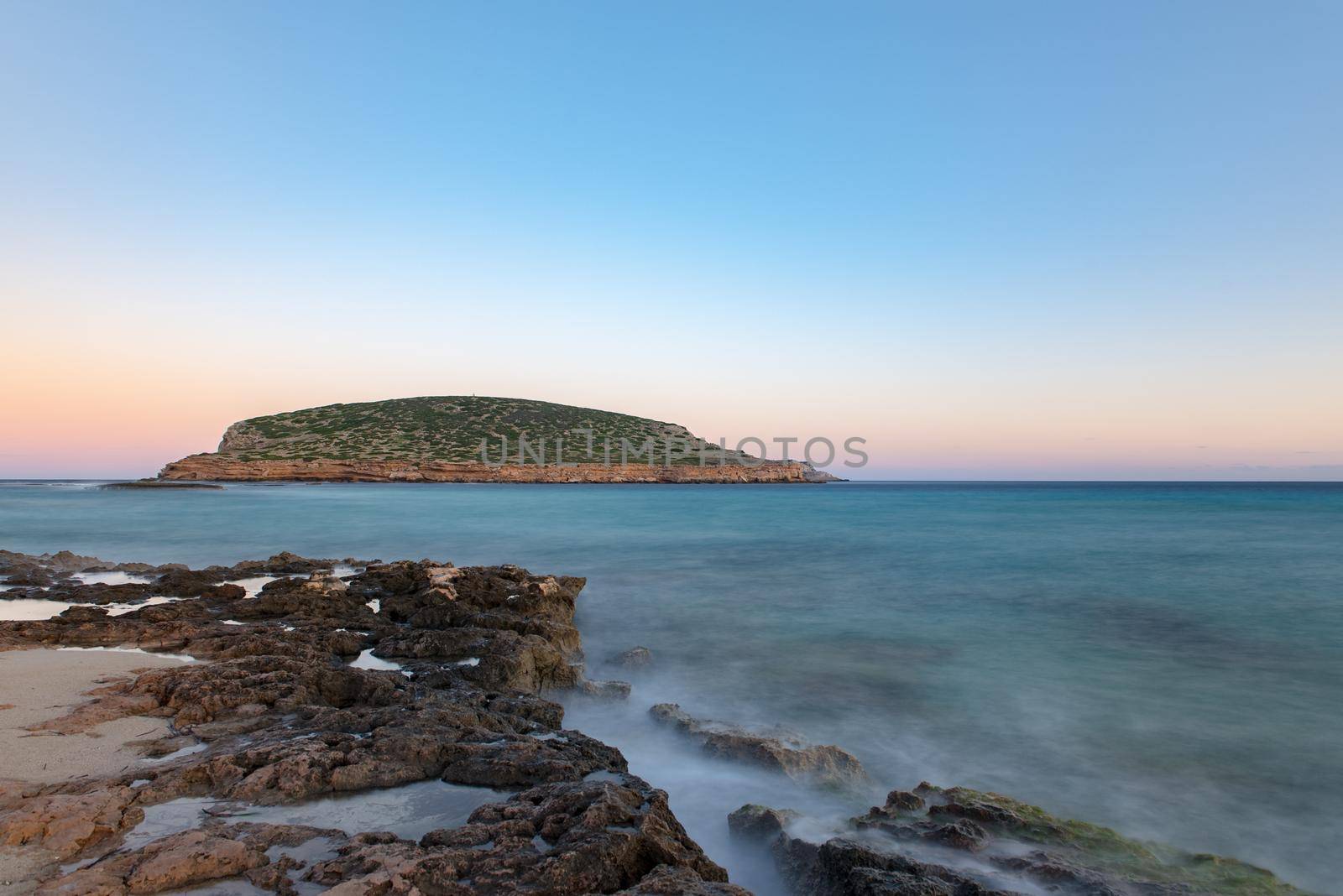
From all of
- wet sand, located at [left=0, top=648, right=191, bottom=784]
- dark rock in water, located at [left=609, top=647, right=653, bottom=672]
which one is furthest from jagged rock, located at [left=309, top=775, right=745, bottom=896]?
dark rock in water, located at [left=609, top=647, right=653, bottom=672]

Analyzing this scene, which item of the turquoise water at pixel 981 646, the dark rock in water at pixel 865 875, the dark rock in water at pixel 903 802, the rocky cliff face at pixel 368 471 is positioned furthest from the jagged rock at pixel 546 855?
the rocky cliff face at pixel 368 471

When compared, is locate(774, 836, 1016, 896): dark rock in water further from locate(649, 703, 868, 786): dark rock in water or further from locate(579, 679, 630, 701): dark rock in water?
locate(579, 679, 630, 701): dark rock in water

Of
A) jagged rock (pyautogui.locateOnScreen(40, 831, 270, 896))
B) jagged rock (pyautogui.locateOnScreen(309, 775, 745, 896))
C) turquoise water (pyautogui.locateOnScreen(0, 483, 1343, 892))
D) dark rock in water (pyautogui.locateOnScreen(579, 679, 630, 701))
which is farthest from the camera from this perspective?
dark rock in water (pyautogui.locateOnScreen(579, 679, 630, 701))

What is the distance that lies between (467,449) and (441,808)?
69617 mm

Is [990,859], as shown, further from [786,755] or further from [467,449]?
[467,449]

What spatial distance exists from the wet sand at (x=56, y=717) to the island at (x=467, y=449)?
6120cm

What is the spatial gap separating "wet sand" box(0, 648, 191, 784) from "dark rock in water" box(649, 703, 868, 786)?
4.49 meters

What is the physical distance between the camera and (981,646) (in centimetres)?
1128

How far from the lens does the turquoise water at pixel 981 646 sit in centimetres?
615

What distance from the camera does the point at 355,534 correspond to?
25109 mm

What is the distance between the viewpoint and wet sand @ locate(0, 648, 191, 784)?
15.4ft

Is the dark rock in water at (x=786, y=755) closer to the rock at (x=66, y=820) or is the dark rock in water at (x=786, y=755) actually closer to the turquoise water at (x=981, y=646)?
the turquoise water at (x=981, y=646)

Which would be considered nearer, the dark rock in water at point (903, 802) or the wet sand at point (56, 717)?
the wet sand at point (56, 717)

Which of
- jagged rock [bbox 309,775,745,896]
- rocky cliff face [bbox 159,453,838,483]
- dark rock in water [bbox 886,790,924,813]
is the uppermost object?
rocky cliff face [bbox 159,453,838,483]
